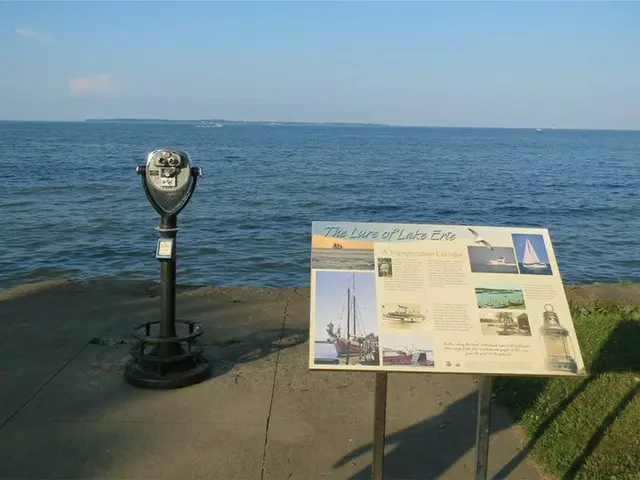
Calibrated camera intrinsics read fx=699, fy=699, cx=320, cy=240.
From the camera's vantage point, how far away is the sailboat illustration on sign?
12.0 feet

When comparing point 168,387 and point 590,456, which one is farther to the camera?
point 168,387

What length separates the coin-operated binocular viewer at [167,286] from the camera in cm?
487

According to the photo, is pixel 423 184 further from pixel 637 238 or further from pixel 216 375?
pixel 216 375

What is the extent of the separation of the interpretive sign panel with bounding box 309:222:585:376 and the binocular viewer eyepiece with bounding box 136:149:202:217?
1.54 meters

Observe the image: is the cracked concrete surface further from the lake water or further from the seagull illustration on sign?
the lake water

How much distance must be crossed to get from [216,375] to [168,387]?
0.44 m

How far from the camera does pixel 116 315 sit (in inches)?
268

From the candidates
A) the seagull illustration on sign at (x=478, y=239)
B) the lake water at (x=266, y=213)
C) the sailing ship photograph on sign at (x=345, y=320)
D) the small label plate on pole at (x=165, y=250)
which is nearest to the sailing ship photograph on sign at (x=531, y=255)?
the seagull illustration on sign at (x=478, y=239)

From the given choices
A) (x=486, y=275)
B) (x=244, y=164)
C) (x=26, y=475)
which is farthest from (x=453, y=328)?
(x=244, y=164)

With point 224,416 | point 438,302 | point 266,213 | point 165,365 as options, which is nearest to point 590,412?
point 438,302

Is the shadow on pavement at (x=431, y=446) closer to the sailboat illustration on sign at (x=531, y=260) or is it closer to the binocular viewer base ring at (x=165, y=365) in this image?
the sailboat illustration on sign at (x=531, y=260)

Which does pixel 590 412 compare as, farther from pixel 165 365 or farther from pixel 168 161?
pixel 168 161

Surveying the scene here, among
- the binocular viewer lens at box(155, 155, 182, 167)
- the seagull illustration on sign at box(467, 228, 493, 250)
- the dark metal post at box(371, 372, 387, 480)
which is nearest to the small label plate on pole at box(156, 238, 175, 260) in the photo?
the binocular viewer lens at box(155, 155, 182, 167)

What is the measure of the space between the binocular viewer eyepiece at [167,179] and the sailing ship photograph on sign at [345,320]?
5.70ft
